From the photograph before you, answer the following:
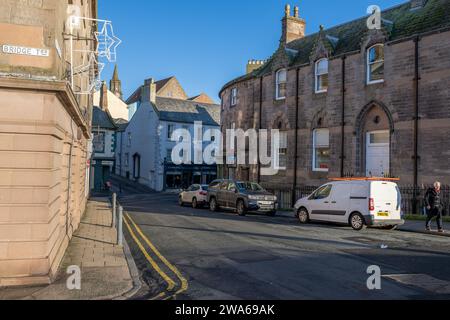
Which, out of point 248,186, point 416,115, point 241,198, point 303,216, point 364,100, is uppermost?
point 364,100

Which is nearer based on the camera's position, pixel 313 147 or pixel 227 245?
pixel 227 245

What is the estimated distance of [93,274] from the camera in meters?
8.62

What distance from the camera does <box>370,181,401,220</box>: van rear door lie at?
16.0 meters

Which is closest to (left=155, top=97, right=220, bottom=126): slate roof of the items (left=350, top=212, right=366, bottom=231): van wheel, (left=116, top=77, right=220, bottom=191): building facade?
(left=116, top=77, right=220, bottom=191): building facade

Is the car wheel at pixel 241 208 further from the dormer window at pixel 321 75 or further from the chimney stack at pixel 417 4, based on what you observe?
the chimney stack at pixel 417 4

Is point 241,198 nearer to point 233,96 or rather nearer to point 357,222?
point 357,222

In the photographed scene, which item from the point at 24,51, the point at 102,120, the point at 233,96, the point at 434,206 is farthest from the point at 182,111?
the point at 24,51

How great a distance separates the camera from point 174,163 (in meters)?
52.8

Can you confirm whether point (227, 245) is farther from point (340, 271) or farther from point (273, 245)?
point (340, 271)

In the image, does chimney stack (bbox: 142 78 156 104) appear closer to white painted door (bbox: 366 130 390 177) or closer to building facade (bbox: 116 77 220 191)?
building facade (bbox: 116 77 220 191)

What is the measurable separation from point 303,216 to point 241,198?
15.2 ft

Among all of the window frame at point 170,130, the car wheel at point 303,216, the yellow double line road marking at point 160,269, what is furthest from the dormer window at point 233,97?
the yellow double line road marking at point 160,269

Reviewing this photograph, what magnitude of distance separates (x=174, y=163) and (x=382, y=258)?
4355 cm
